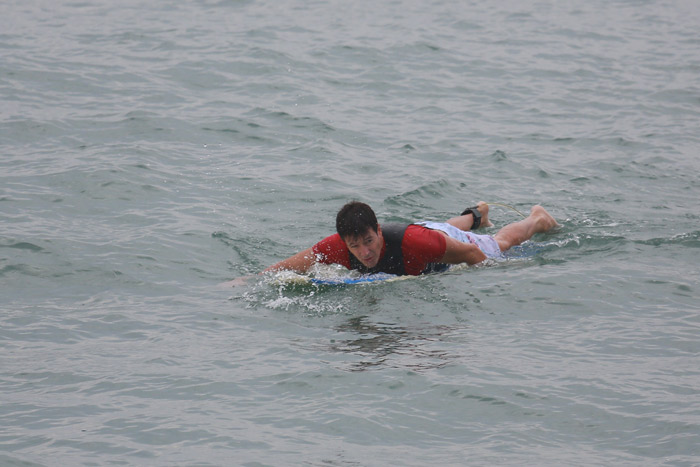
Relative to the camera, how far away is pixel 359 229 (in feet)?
26.2

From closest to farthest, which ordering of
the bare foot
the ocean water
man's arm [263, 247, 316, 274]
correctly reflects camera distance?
the ocean water → man's arm [263, 247, 316, 274] → the bare foot

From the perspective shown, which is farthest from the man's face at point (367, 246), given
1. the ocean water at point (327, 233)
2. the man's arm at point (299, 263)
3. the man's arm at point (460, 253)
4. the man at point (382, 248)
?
the man's arm at point (460, 253)

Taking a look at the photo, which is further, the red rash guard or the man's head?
the red rash guard

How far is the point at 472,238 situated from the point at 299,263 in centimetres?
194

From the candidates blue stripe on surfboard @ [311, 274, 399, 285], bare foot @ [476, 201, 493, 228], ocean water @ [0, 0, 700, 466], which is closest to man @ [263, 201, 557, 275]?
blue stripe on surfboard @ [311, 274, 399, 285]

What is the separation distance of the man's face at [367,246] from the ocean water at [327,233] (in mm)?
308

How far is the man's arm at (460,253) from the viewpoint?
8.56 m

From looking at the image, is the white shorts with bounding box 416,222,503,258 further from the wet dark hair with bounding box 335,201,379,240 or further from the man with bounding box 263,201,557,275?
the wet dark hair with bounding box 335,201,379,240

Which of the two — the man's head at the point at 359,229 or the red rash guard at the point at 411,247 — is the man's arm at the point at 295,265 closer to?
the red rash guard at the point at 411,247

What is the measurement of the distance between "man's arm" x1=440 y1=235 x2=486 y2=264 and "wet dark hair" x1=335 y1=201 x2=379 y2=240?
92 centimetres

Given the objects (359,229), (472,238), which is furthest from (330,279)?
(472,238)

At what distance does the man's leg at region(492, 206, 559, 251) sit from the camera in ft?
32.0

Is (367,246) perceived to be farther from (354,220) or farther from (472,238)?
(472,238)

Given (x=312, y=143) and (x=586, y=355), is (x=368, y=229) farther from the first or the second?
(x=312, y=143)
